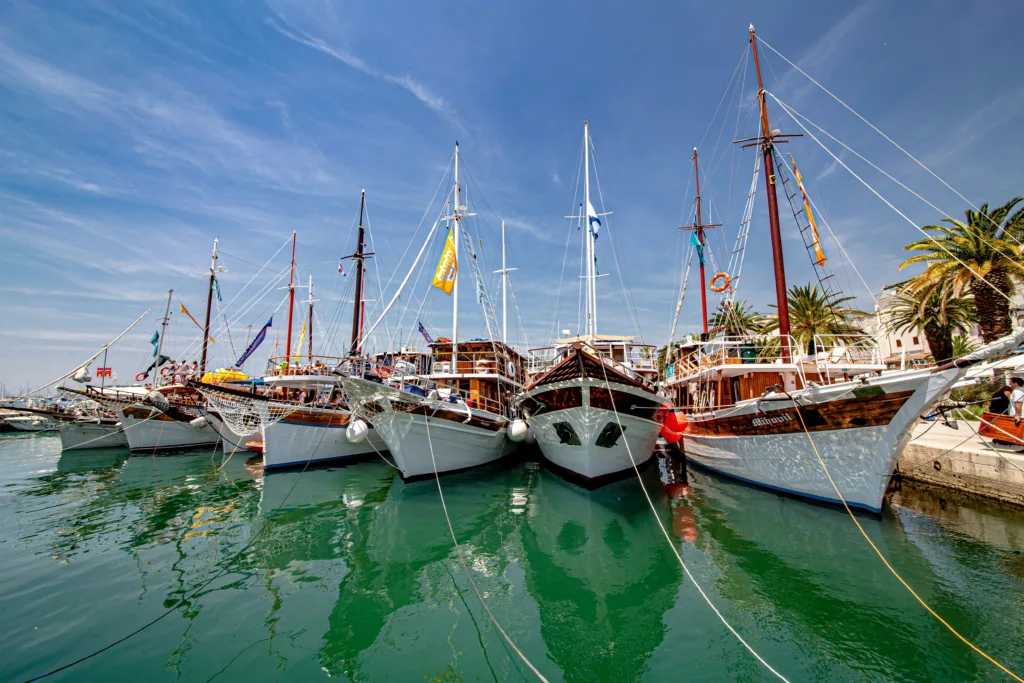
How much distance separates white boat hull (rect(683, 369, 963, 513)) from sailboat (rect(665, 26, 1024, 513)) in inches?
0.8

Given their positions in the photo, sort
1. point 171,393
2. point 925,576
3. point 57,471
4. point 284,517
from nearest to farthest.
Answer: point 925,576, point 284,517, point 57,471, point 171,393

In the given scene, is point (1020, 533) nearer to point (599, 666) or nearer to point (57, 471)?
point (599, 666)

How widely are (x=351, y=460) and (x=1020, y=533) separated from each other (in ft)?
73.1

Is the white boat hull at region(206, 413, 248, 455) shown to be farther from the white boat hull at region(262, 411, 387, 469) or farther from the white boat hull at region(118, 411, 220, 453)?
the white boat hull at region(262, 411, 387, 469)

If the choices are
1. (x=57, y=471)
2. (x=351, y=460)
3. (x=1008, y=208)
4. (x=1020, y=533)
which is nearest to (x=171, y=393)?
(x=57, y=471)

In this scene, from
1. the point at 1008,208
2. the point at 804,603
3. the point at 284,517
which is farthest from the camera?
the point at 1008,208

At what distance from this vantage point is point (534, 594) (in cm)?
681

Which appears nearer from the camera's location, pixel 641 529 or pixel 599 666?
pixel 599 666

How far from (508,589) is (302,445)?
15.1m

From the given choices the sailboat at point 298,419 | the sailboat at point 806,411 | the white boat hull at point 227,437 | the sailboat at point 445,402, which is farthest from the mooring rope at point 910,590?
the white boat hull at point 227,437


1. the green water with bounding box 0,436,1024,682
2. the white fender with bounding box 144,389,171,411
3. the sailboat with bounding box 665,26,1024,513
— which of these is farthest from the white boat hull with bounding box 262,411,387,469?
the sailboat with bounding box 665,26,1024,513

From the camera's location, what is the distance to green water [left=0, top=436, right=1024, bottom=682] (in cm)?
497

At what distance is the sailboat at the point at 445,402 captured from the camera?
13.5m

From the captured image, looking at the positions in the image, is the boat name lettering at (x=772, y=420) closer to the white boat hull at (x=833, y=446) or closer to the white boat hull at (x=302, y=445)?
the white boat hull at (x=833, y=446)
